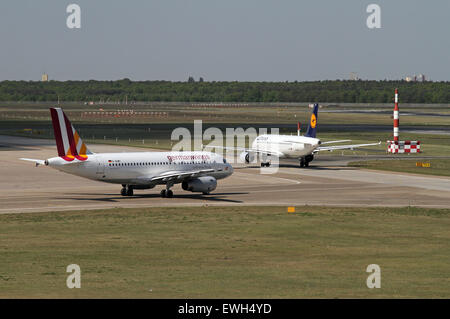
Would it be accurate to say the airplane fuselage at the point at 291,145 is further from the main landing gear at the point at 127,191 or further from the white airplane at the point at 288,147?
the main landing gear at the point at 127,191

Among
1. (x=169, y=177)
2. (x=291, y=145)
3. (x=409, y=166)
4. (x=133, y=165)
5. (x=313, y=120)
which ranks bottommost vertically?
(x=409, y=166)

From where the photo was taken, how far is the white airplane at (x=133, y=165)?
65188 millimetres

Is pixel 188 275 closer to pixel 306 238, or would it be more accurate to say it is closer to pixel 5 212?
pixel 306 238

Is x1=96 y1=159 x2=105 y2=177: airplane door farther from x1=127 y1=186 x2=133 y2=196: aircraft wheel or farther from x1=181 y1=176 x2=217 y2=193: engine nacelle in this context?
x1=181 y1=176 x2=217 y2=193: engine nacelle

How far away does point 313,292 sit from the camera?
3403 centimetres

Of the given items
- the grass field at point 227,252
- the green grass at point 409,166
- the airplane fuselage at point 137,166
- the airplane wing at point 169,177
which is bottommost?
the grass field at point 227,252

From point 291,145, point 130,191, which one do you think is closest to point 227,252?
point 130,191

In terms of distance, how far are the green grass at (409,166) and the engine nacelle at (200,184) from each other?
34.0 metres

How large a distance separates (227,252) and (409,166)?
205ft

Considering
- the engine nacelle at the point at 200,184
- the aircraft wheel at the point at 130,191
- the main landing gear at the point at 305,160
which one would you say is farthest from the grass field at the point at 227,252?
the main landing gear at the point at 305,160

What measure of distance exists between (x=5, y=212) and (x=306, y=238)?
80.2ft

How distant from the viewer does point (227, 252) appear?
4572cm

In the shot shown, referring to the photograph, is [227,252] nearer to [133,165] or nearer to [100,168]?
[100,168]

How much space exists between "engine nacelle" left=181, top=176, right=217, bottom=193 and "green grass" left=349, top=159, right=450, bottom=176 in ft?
112
